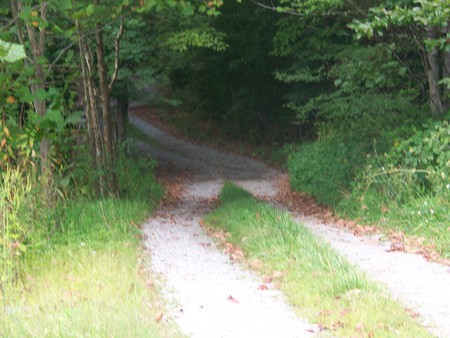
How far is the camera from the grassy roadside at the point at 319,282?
17.2ft

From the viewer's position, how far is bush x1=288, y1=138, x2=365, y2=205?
1509 centimetres

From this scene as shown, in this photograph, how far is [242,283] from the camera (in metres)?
7.23

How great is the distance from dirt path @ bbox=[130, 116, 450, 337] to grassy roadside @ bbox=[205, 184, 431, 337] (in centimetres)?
20

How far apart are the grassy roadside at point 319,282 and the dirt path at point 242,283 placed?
0.20m

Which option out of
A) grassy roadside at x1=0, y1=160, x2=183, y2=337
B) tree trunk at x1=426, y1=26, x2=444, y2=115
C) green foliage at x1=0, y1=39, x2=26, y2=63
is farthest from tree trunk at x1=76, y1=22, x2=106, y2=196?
green foliage at x1=0, y1=39, x2=26, y2=63

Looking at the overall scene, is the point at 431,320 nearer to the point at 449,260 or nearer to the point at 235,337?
the point at 235,337

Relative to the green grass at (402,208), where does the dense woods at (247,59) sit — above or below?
above

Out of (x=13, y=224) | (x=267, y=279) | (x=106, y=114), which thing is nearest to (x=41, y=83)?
(x=13, y=224)

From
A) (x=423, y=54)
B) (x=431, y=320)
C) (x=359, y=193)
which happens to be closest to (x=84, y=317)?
(x=431, y=320)

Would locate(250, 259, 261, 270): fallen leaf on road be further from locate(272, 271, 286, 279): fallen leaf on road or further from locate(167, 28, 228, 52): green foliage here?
locate(167, 28, 228, 52): green foliage

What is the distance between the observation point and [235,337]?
5.21 metres

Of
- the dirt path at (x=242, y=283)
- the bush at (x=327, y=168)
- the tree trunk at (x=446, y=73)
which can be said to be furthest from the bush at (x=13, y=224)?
the tree trunk at (x=446, y=73)

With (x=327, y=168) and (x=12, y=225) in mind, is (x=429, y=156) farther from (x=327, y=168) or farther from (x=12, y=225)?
(x=12, y=225)

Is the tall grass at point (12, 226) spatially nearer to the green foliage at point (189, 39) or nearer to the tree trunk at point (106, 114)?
the tree trunk at point (106, 114)
